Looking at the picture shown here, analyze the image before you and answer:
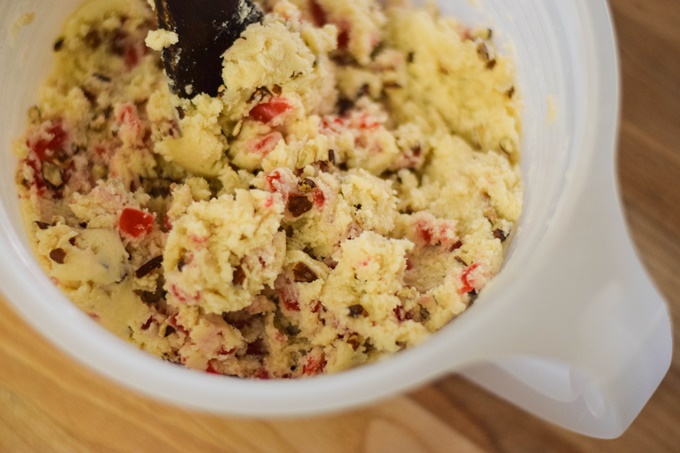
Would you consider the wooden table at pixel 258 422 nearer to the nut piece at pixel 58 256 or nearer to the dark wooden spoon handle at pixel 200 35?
the nut piece at pixel 58 256

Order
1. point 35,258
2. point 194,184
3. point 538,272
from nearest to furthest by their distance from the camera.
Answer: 1. point 538,272
2. point 35,258
3. point 194,184

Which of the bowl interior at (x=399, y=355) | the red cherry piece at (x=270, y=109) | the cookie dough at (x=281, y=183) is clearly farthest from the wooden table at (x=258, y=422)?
the red cherry piece at (x=270, y=109)

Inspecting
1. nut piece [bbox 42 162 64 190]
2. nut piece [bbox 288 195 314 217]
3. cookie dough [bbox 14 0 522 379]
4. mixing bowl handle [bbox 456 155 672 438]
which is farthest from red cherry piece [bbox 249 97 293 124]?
mixing bowl handle [bbox 456 155 672 438]

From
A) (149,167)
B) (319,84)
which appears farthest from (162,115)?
(319,84)

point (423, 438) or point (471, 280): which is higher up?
point (471, 280)

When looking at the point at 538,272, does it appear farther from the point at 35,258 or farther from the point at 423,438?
the point at 35,258

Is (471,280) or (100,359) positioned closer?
(100,359)

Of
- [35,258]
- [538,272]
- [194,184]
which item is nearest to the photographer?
[538,272]

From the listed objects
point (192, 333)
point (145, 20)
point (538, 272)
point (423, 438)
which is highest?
point (145, 20)
